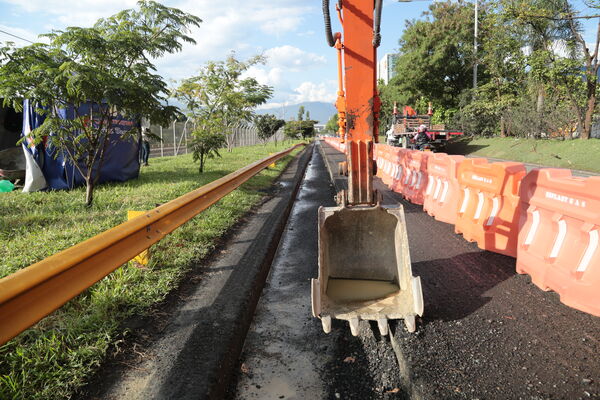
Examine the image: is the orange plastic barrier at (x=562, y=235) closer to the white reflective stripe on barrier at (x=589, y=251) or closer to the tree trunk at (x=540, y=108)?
the white reflective stripe on barrier at (x=589, y=251)

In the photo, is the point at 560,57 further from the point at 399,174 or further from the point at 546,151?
the point at 399,174

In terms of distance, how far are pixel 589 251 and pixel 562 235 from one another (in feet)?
1.16

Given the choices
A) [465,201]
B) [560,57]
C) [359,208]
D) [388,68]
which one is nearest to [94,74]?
[359,208]

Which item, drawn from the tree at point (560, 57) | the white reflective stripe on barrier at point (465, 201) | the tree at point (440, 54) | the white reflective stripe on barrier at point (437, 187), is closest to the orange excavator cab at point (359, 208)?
the white reflective stripe on barrier at point (465, 201)

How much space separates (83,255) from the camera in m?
2.12

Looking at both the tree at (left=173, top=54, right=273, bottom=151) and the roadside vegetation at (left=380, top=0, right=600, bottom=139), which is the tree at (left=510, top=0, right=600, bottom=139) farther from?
the tree at (left=173, top=54, right=273, bottom=151)

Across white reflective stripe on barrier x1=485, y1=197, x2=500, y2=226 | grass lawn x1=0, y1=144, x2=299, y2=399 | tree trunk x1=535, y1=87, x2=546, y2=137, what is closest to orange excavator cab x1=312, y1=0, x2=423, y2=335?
grass lawn x1=0, y1=144, x2=299, y2=399

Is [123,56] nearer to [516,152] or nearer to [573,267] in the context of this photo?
[573,267]

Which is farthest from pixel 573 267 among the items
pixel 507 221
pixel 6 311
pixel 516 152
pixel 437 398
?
pixel 516 152

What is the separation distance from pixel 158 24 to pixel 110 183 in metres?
4.29

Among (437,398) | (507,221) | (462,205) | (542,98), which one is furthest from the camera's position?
(542,98)

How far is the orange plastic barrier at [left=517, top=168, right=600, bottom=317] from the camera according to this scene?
124 inches

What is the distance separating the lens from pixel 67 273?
2.00 metres

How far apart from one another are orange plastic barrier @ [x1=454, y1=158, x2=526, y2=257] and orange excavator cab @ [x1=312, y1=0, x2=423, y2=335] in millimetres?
1686
